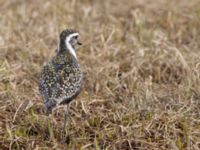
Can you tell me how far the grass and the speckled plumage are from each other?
0.93 feet

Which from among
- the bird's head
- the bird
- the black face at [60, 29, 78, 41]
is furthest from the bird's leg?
the black face at [60, 29, 78, 41]

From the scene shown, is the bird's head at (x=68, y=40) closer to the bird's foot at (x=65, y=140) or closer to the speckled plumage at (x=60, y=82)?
the speckled plumage at (x=60, y=82)

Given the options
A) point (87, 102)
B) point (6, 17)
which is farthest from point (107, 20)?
point (87, 102)

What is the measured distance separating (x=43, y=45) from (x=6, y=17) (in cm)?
119

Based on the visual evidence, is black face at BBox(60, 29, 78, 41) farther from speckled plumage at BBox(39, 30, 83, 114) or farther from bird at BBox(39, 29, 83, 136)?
speckled plumage at BBox(39, 30, 83, 114)

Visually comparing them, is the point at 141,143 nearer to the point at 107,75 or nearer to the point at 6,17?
the point at 107,75

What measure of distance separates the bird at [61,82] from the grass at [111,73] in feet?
0.88

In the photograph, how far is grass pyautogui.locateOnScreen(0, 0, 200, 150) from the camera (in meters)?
6.55

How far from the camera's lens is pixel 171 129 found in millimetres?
6617

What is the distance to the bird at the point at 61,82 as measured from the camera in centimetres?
644

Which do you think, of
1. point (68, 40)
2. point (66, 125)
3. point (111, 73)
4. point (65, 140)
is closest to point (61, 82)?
point (66, 125)

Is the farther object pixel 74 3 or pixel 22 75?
pixel 74 3

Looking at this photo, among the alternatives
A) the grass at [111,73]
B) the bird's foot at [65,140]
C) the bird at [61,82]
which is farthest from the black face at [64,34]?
the bird's foot at [65,140]

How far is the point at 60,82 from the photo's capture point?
657cm
